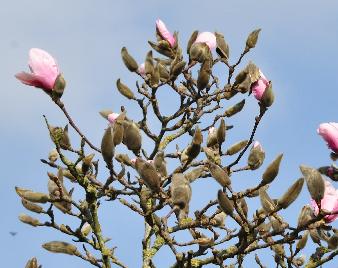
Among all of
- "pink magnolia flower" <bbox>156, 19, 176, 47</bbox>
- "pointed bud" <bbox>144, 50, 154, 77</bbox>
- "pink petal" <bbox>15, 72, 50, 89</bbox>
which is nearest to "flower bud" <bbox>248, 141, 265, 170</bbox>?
"pointed bud" <bbox>144, 50, 154, 77</bbox>

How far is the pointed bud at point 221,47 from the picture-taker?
211 inches

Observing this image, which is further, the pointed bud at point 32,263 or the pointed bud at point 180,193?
the pointed bud at point 32,263

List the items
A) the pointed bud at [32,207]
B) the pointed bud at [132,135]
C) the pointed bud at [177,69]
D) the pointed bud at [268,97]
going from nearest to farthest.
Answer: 1. the pointed bud at [132,135]
2. the pointed bud at [268,97]
3. the pointed bud at [32,207]
4. the pointed bud at [177,69]

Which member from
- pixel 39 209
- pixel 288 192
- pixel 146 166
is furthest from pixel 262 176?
pixel 39 209

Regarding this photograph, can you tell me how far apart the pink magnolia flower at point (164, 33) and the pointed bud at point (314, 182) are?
2513 mm

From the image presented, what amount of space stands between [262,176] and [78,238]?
1.52 meters

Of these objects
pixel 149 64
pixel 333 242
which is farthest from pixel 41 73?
pixel 333 242

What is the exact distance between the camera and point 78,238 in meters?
4.48

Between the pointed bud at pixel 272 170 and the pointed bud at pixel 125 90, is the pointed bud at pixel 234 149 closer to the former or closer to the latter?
the pointed bud at pixel 125 90

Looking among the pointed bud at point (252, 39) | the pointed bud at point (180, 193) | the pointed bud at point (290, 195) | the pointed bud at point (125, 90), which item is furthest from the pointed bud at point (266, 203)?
the pointed bud at point (125, 90)

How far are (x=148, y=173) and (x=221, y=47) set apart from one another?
2.15 metres

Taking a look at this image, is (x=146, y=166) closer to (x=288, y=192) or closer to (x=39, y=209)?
(x=288, y=192)

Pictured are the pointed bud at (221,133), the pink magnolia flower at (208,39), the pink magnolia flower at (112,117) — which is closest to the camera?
the pointed bud at (221,133)

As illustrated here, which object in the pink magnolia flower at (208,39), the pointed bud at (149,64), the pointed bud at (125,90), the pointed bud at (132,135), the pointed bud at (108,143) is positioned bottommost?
the pointed bud at (108,143)
